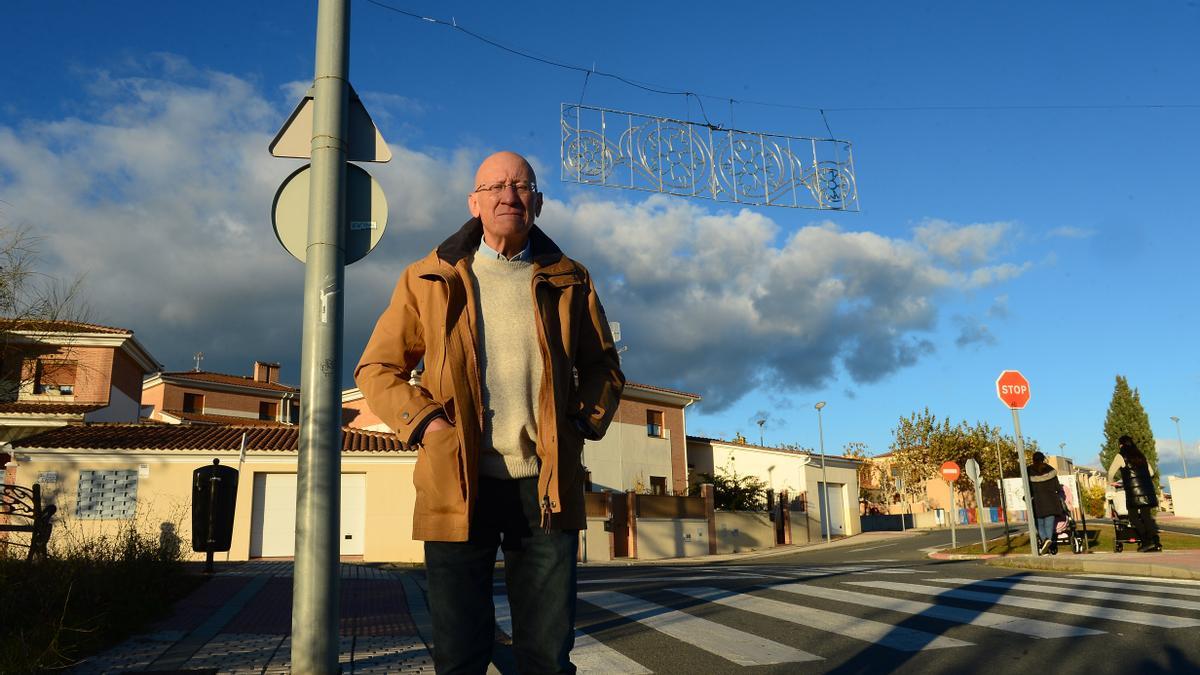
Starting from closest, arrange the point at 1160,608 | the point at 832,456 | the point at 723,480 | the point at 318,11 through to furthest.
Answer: the point at 318,11 → the point at 1160,608 → the point at 723,480 → the point at 832,456

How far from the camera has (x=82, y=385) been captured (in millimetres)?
31266

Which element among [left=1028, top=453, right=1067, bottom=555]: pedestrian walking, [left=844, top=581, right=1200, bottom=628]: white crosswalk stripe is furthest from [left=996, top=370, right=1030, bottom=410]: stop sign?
[left=844, top=581, right=1200, bottom=628]: white crosswalk stripe

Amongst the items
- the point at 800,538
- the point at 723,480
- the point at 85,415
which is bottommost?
the point at 800,538

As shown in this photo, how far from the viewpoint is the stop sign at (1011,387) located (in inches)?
529

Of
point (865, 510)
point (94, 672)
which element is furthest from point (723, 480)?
point (94, 672)

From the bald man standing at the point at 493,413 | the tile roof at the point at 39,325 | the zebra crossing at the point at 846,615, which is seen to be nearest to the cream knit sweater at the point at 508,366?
the bald man standing at the point at 493,413

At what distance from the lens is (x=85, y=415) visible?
29891 millimetres

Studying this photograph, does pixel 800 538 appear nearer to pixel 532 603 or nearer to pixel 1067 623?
pixel 1067 623

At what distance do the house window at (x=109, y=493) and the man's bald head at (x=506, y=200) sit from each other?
26.2 metres

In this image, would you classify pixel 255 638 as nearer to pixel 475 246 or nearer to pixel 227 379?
pixel 475 246

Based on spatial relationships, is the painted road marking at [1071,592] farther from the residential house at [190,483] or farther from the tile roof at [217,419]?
the tile roof at [217,419]

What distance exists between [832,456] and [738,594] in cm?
3961

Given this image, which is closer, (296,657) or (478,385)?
(478,385)

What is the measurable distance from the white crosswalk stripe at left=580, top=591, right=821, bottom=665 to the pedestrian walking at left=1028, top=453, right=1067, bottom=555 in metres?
9.33
